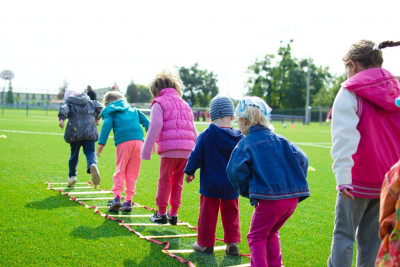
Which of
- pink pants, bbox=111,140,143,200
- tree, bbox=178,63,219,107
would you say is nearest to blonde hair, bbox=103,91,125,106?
pink pants, bbox=111,140,143,200

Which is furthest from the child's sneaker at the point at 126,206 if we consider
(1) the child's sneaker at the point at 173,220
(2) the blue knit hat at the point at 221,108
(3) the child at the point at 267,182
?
(3) the child at the point at 267,182

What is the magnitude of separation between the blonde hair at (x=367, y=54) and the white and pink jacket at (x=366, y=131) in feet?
0.30

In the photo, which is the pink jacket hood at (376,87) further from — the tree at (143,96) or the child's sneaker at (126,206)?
the tree at (143,96)

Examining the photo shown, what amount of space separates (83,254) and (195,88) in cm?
8249

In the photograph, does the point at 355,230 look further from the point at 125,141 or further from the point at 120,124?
the point at 120,124

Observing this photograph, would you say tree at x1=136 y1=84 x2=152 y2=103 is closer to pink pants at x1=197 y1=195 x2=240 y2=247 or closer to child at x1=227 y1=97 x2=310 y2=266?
pink pants at x1=197 y1=195 x2=240 y2=247

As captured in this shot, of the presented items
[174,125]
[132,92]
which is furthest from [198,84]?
[174,125]

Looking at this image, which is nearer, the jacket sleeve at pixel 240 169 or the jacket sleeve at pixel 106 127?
the jacket sleeve at pixel 240 169

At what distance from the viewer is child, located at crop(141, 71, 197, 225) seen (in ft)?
17.1

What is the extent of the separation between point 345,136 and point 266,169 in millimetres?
666

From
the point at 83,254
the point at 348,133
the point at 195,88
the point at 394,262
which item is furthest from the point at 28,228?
the point at 195,88

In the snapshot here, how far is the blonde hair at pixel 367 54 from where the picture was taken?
3188 millimetres

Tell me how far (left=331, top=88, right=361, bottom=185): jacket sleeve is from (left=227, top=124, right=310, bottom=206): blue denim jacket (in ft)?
1.37

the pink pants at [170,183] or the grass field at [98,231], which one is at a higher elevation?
the pink pants at [170,183]
